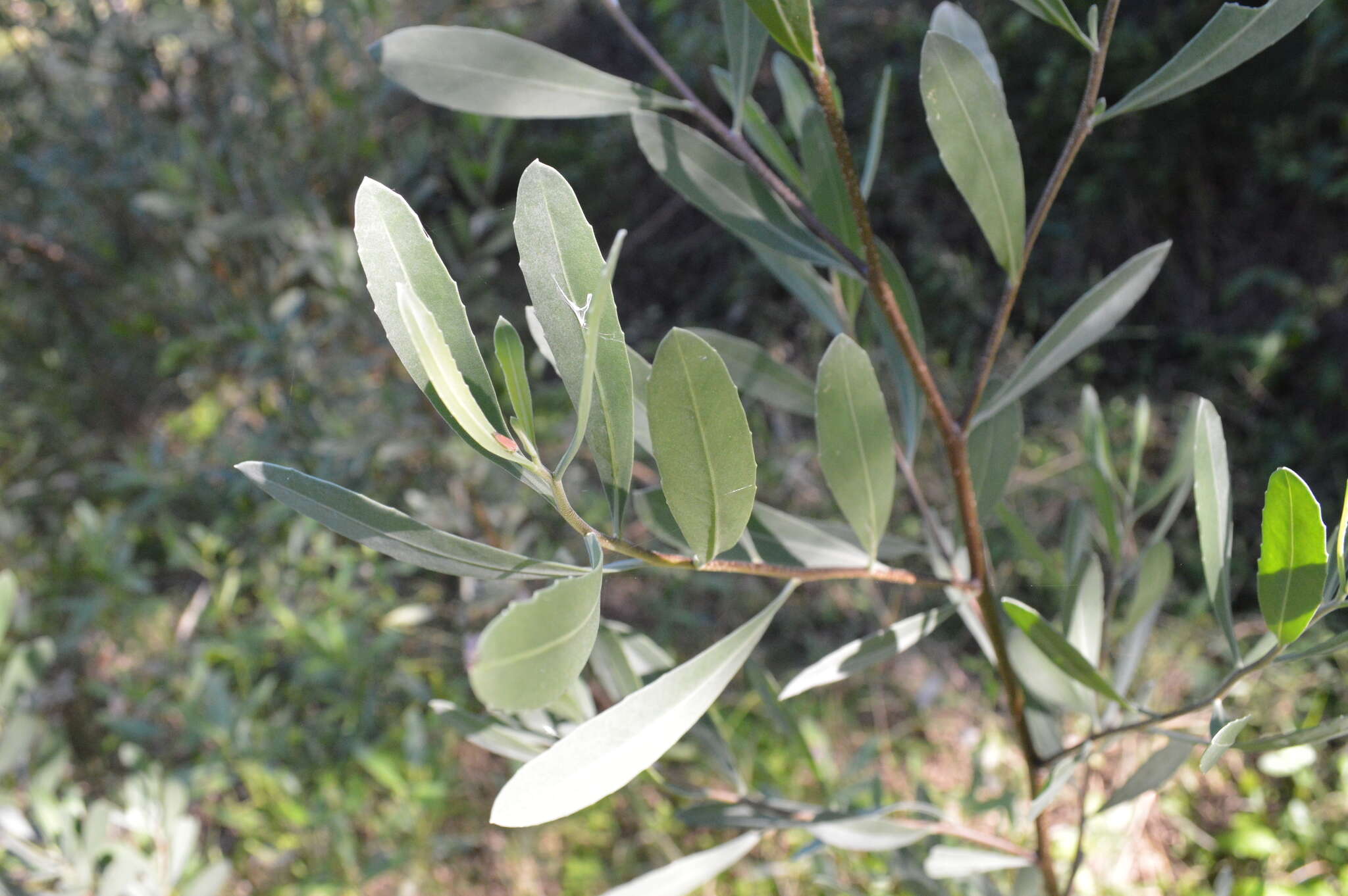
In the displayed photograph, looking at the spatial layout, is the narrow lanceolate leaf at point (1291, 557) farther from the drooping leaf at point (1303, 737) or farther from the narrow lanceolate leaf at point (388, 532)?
the narrow lanceolate leaf at point (388, 532)

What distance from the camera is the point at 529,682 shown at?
24 cm

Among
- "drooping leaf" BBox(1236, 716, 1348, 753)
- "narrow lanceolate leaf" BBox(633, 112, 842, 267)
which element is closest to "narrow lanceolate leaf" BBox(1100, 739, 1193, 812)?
"drooping leaf" BBox(1236, 716, 1348, 753)

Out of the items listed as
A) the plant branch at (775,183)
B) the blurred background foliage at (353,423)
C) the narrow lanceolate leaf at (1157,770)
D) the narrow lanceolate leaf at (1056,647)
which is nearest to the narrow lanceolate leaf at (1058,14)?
the plant branch at (775,183)

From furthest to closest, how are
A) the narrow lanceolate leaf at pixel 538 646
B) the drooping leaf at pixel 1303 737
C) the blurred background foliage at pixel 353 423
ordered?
the blurred background foliage at pixel 353 423 < the drooping leaf at pixel 1303 737 < the narrow lanceolate leaf at pixel 538 646

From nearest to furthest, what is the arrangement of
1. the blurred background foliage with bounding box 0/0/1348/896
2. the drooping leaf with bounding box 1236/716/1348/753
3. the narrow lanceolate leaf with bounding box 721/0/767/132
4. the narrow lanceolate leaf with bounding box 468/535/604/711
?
1. the narrow lanceolate leaf with bounding box 468/535/604/711
2. the drooping leaf with bounding box 1236/716/1348/753
3. the narrow lanceolate leaf with bounding box 721/0/767/132
4. the blurred background foliage with bounding box 0/0/1348/896

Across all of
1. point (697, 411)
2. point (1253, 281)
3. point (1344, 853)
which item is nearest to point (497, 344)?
point (697, 411)

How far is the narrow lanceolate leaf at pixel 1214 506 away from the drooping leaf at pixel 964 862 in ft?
0.63

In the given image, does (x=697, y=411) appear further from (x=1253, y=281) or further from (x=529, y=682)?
(x=1253, y=281)

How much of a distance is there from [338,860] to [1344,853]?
1.57m

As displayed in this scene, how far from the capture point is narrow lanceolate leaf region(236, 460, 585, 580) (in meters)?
0.29

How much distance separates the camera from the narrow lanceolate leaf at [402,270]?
0.28 m

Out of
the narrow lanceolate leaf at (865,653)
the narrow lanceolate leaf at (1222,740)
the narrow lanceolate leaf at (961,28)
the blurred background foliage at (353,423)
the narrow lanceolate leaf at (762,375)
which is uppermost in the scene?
the narrow lanceolate leaf at (961,28)

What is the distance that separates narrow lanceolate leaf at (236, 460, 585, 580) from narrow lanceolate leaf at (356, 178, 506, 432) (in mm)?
43

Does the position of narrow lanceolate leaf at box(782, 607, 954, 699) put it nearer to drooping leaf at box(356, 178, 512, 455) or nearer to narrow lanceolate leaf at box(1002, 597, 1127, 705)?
narrow lanceolate leaf at box(1002, 597, 1127, 705)
